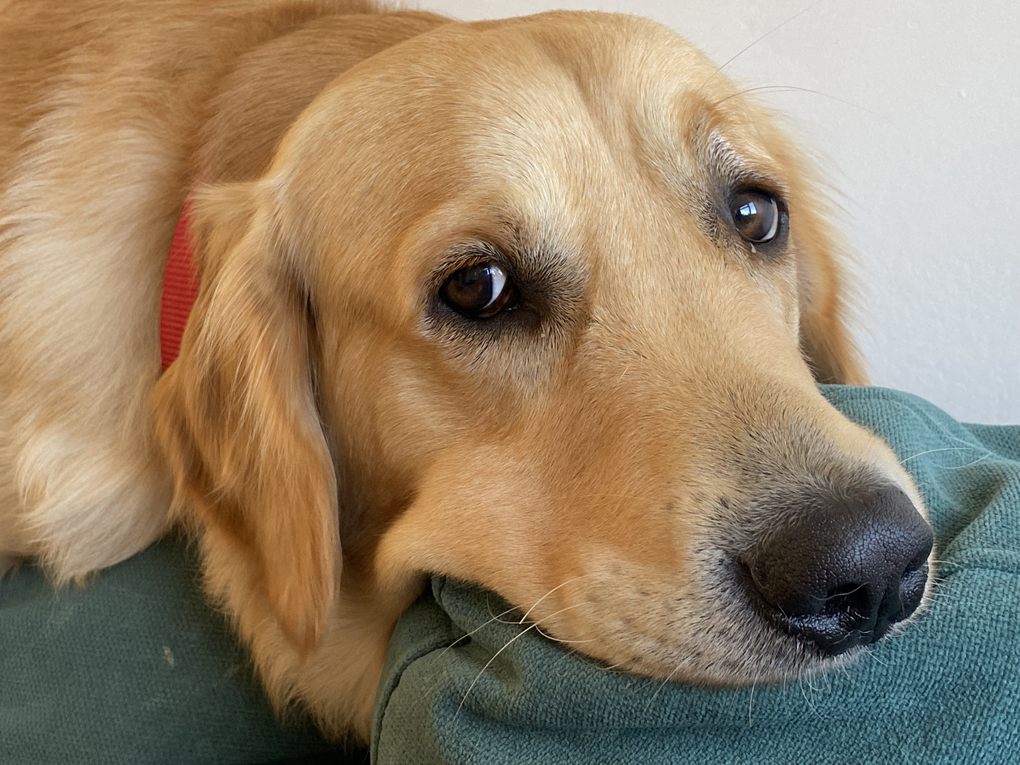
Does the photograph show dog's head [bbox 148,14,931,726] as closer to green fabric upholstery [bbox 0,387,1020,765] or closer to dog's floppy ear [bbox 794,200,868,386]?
green fabric upholstery [bbox 0,387,1020,765]

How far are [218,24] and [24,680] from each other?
1259mm

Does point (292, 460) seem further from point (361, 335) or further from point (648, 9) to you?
point (648, 9)

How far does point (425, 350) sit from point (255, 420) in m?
0.30

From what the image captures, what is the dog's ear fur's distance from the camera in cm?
128

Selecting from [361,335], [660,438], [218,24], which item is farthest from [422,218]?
[218,24]

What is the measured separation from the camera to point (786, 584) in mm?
909

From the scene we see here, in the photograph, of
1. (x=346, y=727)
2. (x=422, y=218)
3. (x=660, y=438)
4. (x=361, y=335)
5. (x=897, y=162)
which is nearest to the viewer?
(x=660, y=438)

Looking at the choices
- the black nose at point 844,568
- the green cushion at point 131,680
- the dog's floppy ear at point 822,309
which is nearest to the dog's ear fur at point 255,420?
the green cushion at point 131,680

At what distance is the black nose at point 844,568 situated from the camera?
2.88 ft

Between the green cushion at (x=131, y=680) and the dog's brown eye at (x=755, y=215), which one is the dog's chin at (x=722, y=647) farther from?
the green cushion at (x=131, y=680)

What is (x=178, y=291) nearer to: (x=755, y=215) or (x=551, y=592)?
(x=551, y=592)

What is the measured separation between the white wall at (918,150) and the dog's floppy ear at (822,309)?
278 millimetres

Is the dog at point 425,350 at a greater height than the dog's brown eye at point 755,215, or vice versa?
the dog's brown eye at point 755,215

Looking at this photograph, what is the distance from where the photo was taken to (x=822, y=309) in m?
1.79
